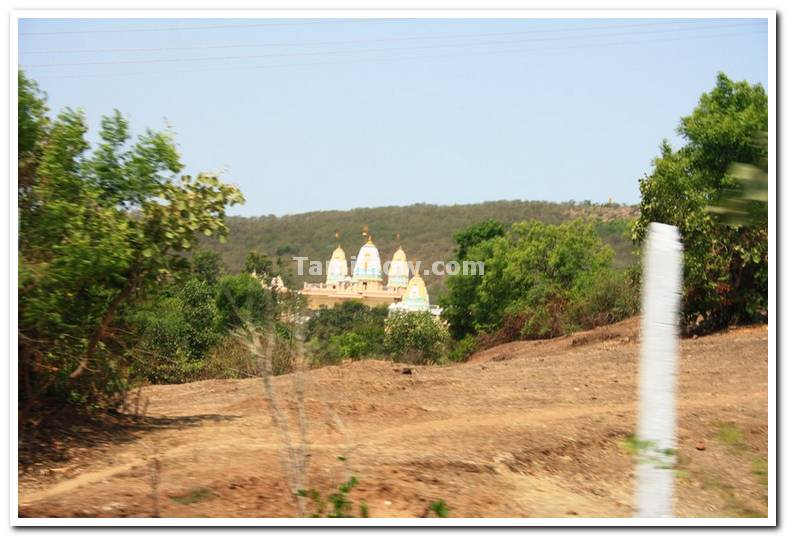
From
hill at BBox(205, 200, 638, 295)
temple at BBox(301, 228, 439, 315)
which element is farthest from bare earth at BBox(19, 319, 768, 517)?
hill at BBox(205, 200, 638, 295)

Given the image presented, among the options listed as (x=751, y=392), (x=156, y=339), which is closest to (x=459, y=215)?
(x=156, y=339)

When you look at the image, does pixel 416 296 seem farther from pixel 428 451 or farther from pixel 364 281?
pixel 428 451

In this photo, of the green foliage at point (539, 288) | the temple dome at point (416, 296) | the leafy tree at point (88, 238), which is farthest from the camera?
the temple dome at point (416, 296)

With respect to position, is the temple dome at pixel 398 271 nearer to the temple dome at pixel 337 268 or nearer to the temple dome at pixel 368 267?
the temple dome at pixel 368 267

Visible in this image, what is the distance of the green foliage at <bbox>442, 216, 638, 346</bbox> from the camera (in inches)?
894

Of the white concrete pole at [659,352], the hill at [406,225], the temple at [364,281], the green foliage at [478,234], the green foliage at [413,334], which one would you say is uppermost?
the hill at [406,225]

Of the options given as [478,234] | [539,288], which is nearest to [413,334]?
[539,288]

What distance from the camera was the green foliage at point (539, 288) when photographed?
74.5 ft

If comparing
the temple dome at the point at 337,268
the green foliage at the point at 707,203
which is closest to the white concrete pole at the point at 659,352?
the green foliage at the point at 707,203

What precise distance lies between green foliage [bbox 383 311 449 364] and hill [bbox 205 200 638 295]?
2878cm

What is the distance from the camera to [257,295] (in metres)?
6.14

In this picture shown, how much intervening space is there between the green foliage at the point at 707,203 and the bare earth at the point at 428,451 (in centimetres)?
532
